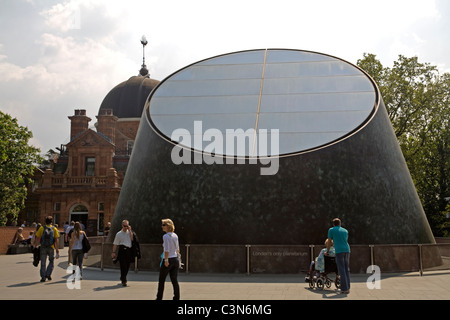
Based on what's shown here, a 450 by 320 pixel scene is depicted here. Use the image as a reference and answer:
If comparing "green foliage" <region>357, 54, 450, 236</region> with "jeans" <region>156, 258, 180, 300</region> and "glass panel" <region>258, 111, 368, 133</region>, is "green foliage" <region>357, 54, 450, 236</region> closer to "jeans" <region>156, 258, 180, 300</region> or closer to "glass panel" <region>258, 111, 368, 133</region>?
"glass panel" <region>258, 111, 368, 133</region>

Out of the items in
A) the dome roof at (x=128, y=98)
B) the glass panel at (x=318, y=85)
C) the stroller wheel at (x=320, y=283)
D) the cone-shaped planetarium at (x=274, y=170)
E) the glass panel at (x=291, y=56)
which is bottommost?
the stroller wheel at (x=320, y=283)

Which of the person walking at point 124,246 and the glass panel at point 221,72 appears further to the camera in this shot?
the glass panel at point 221,72

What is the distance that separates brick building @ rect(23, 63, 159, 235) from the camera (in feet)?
159

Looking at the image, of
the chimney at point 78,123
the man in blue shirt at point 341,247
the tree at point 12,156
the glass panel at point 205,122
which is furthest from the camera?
the chimney at point 78,123

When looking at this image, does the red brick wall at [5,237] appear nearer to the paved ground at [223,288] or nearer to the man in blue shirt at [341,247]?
the paved ground at [223,288]

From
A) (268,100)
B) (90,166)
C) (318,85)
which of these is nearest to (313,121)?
(268,100)

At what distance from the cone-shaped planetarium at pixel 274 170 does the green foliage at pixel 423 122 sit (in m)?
21.1

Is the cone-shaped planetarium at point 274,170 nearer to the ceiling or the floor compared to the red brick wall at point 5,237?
nearer to the ceiling

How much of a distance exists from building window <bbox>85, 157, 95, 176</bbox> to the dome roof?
12.6 meters

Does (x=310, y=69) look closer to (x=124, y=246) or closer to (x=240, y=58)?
(x=240, y=58)

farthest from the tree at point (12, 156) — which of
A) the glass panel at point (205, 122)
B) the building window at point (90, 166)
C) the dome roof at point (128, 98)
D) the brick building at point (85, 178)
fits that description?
the dome roof at point (128, 98)

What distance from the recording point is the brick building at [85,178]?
48344 millimetres

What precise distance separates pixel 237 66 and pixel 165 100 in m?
3.37

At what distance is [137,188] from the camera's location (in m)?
15.5
